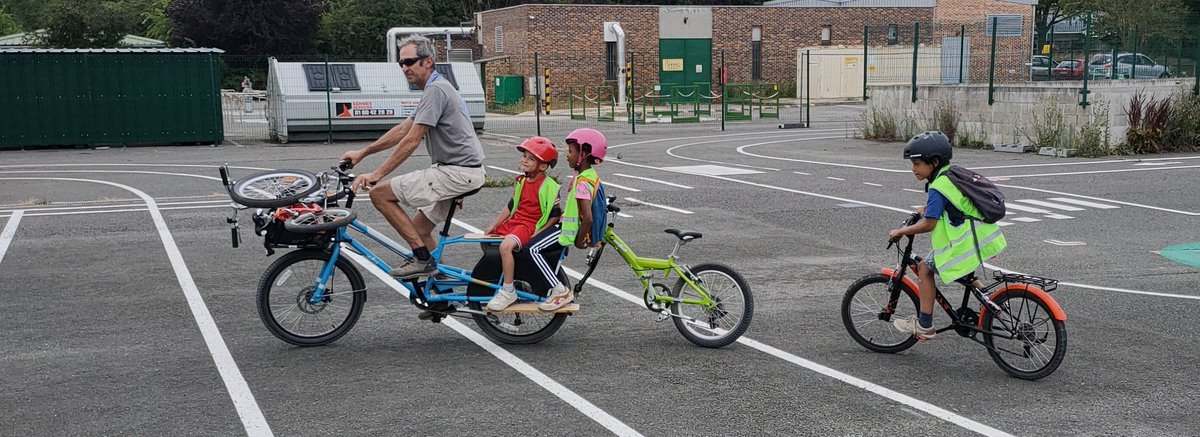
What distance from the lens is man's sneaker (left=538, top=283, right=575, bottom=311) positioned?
6.91 metres

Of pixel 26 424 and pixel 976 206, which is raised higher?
pixel 976 206

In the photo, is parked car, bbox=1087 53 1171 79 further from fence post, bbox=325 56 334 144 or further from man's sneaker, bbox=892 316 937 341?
man's sneaker, bbox=892 316 937 341

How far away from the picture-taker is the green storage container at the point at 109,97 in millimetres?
25453

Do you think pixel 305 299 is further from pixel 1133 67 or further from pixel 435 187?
pixel 1133 67

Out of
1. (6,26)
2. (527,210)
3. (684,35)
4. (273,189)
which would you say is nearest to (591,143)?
(527,210)

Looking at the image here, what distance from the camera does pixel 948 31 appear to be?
3005 cm

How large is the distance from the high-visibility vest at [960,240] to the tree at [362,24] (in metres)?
58.2

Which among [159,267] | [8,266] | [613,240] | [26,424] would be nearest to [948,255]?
[613,240]

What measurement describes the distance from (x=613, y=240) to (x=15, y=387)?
3427 mm

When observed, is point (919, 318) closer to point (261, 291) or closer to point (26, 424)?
point (261, 291)

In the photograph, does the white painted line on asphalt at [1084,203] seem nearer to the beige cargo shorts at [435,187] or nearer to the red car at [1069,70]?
the beige cargo shorts at [435,187]

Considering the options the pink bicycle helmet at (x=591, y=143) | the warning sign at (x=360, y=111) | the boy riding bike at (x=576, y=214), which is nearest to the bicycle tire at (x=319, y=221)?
the boy riding bike at (x=576, y=214)

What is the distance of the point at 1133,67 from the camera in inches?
946

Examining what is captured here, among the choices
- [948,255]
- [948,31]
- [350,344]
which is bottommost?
[350,344]
